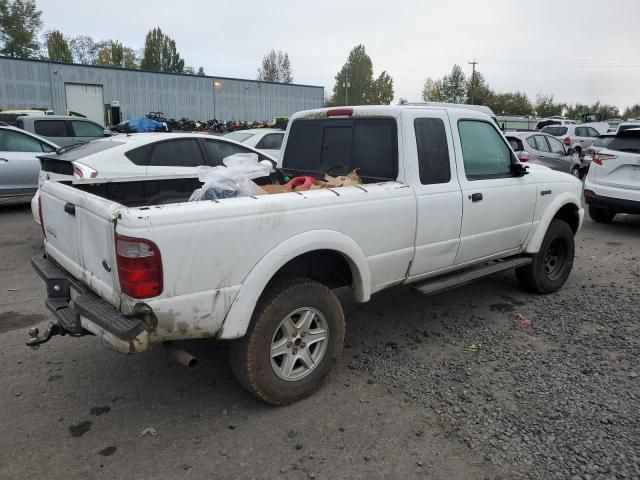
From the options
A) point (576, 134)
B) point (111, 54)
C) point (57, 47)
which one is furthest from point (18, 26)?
point (576, 134)

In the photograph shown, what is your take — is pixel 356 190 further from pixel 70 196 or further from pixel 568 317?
pixel 568 317

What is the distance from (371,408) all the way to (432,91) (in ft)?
273

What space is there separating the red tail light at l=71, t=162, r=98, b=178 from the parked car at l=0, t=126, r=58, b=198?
11.5 feet

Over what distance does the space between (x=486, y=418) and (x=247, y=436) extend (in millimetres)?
1464

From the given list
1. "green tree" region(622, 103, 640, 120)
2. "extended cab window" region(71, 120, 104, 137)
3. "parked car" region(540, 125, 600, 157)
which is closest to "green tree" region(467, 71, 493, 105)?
"green tree" region(622, 103, 640, 120)

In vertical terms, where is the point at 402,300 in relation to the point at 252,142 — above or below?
below

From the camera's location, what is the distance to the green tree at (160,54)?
85625 mm

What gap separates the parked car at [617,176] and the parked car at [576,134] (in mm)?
11630

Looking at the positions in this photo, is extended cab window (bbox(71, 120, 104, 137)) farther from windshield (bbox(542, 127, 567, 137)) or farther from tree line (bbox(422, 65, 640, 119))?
tree line (bbox(422, 65, 640, 119))

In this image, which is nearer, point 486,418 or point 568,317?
point 486,418

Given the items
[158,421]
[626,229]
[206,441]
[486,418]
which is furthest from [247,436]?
[626,229]

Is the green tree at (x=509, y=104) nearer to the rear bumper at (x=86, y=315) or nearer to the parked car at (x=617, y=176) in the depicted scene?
the parked car at (x=617, y=176)

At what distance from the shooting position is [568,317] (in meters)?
4.86

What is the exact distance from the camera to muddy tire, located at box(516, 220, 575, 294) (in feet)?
17.5
